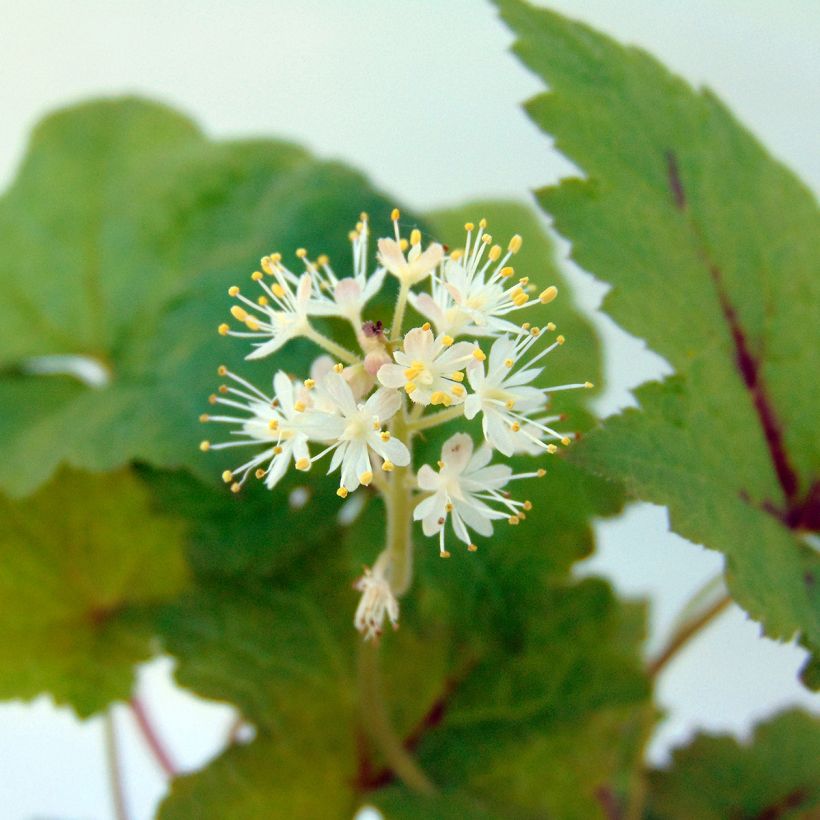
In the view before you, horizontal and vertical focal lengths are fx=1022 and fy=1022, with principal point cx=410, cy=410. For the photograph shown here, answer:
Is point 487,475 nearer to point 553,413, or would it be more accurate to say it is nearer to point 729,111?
point 553,413

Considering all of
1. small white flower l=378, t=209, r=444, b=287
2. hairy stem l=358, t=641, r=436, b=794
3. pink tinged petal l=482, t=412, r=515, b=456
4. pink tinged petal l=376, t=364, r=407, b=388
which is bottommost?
hairy stem l=358, t=641, r=436, b=794

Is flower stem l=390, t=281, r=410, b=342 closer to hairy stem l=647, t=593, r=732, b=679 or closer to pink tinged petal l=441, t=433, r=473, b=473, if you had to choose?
pink tinged petal l=441, t=433, r=473, b=473

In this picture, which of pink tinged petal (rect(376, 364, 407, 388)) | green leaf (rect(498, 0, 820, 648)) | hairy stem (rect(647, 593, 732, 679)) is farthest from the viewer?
hairy stem (rect(647, 593, 732, 679))

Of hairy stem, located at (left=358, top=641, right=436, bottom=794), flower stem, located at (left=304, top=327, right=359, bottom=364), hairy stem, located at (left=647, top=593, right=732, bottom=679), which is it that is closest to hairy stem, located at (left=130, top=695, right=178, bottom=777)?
hairy stem, located at (left=358, top=641, right=436, bottom=794)

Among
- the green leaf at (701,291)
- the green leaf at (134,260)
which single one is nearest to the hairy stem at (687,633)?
the green leaf at (701,291)

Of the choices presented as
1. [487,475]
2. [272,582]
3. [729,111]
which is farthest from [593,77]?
Result: [272,582]

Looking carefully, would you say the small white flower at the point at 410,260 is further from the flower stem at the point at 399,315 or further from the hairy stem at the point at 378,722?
the hairy stem at the point at 378,722
